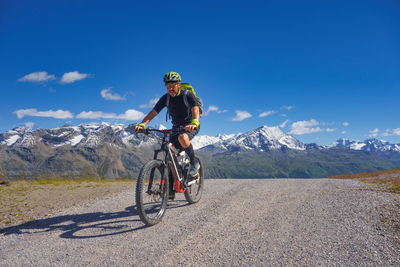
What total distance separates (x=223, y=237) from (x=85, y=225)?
4213 mm

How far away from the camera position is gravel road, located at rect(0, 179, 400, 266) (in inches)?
166

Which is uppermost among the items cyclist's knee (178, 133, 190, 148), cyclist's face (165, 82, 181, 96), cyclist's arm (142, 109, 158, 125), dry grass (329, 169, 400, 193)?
cyclist's face (165, 82, 181, 96)

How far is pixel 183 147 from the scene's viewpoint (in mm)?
7914

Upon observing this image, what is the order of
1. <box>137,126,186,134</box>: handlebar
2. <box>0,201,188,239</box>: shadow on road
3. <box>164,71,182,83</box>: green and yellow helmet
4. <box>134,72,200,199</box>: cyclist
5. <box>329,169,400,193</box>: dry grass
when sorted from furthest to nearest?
<box>329,169,400,193</box>: dry grass, <box>134,72,200,199</box>: cyclist, <box>164,71,182,83</box>: green and yellow helmet, <box>137,126,186,134</box>: handlebar, <box>0,201,188,239</box>: shadow on road

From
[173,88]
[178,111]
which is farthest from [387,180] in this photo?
[173,88]

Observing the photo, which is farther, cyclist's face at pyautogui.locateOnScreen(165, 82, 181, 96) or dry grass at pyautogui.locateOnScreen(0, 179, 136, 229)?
dry grass at pyautogui.locateOnScreen(0, 179, 136, 229)

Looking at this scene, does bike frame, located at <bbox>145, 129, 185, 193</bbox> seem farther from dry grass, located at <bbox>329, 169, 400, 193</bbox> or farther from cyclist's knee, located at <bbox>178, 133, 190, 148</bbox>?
dry grass, located at <bbox>329, 169, 400, 193</bbox>

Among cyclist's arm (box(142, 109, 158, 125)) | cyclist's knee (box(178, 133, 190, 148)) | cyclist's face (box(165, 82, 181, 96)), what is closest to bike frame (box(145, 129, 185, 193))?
cyclist's knee (box(178, 133, 190, 148))

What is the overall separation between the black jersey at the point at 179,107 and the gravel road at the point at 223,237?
3.16 metres

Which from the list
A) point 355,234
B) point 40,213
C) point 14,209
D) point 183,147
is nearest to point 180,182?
point 183,147

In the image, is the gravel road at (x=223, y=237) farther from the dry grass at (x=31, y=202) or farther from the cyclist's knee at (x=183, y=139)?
the cyclist's knee at (x=183, y=139)

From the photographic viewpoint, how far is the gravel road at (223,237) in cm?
423

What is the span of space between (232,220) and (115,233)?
123 inches

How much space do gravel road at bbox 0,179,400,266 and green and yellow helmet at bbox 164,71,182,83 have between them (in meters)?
4.33
